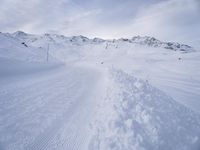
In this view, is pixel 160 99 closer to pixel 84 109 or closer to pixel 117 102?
pixel 117 102

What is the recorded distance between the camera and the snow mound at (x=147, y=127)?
5.87m

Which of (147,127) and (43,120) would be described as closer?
(147,127)

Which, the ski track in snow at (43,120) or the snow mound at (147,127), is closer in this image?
the snow mound at (147,127)

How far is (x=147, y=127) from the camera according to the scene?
654 cm

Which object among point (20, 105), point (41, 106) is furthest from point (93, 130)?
point (20, 105)

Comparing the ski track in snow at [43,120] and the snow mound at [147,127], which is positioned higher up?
the snow mound at [147,127]

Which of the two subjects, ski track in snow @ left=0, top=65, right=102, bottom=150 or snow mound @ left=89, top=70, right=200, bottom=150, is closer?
snow mound @ left=89, top=70, right=200, bottom=150

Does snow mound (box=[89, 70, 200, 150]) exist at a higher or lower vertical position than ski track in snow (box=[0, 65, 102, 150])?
higher

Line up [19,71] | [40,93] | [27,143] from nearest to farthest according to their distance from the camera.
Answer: [27,143]
[40,93]
[19,71]


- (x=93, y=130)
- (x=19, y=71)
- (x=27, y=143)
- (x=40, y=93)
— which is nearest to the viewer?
(x=27, y=143)

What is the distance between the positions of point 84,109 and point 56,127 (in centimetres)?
216

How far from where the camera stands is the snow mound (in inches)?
231

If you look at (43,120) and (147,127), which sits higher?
(147,127)

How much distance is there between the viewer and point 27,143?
5.83 m
